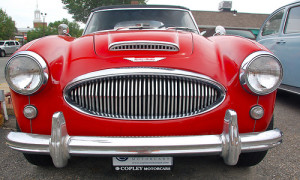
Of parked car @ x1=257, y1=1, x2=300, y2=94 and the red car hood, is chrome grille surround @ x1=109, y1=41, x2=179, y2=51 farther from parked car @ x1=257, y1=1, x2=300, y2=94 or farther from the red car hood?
parked car @ x1=257, y1=1, x2=300, y2=94

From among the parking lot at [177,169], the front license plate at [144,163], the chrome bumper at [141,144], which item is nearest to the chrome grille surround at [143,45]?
the chrome bumper at [141,144]

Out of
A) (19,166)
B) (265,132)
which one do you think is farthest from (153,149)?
(19,166)

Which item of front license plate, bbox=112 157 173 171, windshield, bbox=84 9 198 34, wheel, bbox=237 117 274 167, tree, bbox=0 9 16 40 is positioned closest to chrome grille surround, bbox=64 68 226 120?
front license plate, bbox=112 157 173 171

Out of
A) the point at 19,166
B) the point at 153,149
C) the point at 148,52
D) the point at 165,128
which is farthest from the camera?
the point at 19,166

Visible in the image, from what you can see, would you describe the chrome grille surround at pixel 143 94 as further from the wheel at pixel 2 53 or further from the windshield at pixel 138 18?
the wheel at pixel 2 53

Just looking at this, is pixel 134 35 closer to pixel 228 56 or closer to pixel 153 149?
pixel 228 56

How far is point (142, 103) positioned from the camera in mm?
1636

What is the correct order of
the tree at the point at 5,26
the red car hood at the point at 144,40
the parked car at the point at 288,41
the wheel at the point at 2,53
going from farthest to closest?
the tree at the point at 5,26
the wheel at the point at 2,53
the parked car at the point at 288,41
the red car hood at the point at 144,40

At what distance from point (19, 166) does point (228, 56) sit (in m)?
2.03

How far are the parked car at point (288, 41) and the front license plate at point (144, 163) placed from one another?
3008mm

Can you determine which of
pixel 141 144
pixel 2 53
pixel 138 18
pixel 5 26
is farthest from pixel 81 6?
pixel 141 144

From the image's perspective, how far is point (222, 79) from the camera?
5.56ft

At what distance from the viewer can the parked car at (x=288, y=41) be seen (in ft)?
12.4

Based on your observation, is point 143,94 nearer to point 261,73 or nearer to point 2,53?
point 261,73
